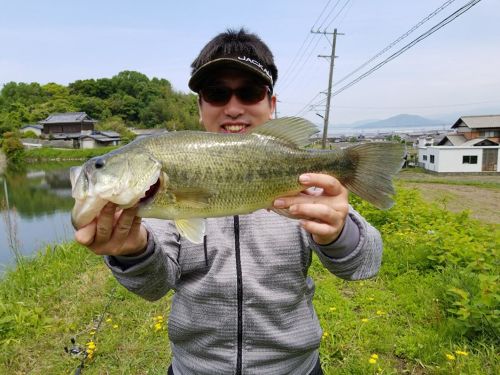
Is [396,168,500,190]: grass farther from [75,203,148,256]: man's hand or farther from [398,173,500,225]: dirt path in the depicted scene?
[75,203,148,256]: man's hand

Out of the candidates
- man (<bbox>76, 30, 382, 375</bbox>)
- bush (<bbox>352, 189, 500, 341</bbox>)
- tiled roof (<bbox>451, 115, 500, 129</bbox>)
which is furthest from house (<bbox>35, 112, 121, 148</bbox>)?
man (<bbox>76, 30, 382, 375</bbox>)

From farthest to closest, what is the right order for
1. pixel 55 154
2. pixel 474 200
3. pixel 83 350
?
pixel 55 154 → pixel 474 200 → pixel 83 350

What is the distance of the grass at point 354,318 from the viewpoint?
12.7ft

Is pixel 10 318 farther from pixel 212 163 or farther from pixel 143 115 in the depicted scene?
pixel 143 115

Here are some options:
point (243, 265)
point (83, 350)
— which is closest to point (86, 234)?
point (243, 265)

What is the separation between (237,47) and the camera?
8.04ft

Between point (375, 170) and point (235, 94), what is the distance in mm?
987

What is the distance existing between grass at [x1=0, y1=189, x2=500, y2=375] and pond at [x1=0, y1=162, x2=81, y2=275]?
193cm

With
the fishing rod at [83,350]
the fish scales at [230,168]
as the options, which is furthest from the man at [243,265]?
the fishing rod at [83,350]

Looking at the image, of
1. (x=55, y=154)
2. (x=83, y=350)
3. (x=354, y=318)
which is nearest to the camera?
(x=83, y=350)

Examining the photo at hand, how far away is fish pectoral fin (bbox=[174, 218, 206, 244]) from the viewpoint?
1.86 meters

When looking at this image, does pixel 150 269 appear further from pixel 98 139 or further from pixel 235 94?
pixel 98 139

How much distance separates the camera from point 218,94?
2393 millimetres

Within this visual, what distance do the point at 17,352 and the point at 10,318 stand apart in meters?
0.67
